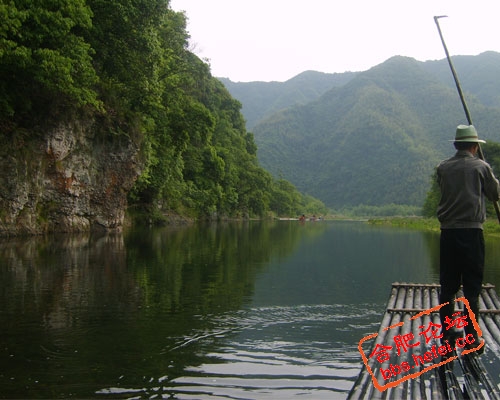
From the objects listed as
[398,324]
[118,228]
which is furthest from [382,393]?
[118,228]

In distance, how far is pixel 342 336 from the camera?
912 cm

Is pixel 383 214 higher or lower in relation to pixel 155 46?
lower

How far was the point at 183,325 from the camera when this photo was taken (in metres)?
9.43

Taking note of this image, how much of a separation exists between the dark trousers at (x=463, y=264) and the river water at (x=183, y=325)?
1.74m

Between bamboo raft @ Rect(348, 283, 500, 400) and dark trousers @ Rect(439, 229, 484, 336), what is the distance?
1.61ft

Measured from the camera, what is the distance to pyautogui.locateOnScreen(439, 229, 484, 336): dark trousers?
577 cm

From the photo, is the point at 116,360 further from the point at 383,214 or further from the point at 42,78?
the point at 383,214

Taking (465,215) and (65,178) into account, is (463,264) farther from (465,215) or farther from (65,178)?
(65,178)

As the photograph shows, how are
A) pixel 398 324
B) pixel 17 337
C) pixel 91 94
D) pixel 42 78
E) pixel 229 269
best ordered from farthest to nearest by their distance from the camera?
1. pixel 91 94
2. pixel 42 78
3. pixel 229 269
4. pixel 17 337
5. pixel 398 324

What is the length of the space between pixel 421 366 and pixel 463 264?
4.41ft

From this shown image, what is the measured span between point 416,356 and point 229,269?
1238 centimetres

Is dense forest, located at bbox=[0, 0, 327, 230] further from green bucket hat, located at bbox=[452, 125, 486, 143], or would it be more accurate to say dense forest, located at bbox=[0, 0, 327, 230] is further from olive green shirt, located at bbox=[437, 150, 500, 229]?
olive green shirt, located at bbox=[437, 150, 500, 229]

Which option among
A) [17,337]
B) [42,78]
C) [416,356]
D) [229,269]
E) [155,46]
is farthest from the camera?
[155,46]

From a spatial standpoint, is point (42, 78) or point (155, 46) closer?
point (42, 78)
